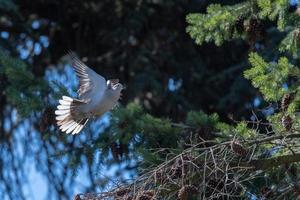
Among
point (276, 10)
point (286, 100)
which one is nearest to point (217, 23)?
point (276, 10)

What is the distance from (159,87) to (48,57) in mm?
1188

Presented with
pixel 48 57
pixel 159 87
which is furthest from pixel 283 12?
pixel 48 57

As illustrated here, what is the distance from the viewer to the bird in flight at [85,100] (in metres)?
6.28

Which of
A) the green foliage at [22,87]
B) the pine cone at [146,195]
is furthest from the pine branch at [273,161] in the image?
the green foliage at [22,87]

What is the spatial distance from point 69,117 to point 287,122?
179 centimetres

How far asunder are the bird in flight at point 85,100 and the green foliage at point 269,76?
1.02 m

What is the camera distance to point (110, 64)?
9.09 m

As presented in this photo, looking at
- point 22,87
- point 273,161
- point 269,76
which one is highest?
point 22,87

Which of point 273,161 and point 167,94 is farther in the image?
point 167,94

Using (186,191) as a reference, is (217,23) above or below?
above

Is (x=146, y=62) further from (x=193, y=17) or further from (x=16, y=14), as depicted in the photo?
(x=193, y=17)

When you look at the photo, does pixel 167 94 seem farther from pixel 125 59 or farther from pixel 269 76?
pixel 269 76

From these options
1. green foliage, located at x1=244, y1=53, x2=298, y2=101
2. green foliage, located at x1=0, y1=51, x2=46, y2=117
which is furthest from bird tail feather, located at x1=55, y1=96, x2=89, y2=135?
green foliage, located at x1=244, y1=53, x2=298, y2=101

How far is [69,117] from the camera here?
257 inches
